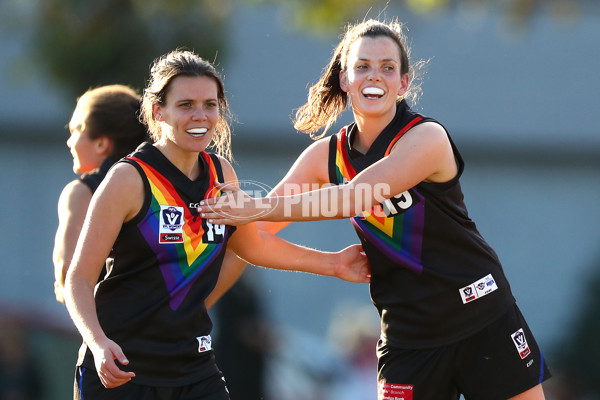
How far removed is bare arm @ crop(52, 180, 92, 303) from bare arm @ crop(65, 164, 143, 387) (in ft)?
2.07

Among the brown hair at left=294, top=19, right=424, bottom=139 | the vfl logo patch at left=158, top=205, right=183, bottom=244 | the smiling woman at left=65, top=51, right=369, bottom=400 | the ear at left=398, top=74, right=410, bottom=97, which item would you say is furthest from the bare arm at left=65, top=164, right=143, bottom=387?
the ear at left=398, top=74, right=410, bottom=97

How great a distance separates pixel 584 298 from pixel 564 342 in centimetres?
75

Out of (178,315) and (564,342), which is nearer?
(178,315)

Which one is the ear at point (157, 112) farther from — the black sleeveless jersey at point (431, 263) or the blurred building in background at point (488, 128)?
Result: the blurred building in background at point (488, 128)

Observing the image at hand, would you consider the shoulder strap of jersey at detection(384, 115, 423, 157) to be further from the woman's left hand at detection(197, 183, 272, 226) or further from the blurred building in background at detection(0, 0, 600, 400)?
the blurred building in background at detection(0, 0, 600, 400)

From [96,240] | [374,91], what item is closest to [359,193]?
[374,91]

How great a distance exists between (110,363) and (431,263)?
4.62ft

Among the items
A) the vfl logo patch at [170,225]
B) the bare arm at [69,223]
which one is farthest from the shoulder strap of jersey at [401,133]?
the bare arm at [69,223]

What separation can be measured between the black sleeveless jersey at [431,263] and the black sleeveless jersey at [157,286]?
0.83m

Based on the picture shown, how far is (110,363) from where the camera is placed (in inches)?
133

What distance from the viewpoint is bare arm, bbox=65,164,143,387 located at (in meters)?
3.54

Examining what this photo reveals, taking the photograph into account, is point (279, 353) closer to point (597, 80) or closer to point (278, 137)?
point (278, 137)

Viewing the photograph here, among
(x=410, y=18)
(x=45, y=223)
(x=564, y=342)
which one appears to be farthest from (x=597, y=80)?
(x=45, y=223)

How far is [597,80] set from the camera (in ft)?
44.6
